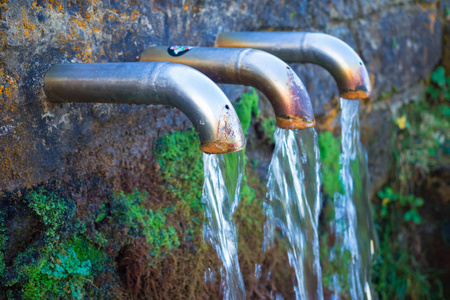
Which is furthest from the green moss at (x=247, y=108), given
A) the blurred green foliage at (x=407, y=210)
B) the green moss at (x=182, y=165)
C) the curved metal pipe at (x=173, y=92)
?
the blurred green foliage at (x=407, y=210)

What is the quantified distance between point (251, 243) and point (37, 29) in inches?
42.6

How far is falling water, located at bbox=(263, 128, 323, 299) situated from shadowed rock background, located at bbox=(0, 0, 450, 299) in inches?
7.6

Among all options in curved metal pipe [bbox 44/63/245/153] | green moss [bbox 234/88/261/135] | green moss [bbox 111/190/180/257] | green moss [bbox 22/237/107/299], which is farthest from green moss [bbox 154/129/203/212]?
curved metal pipe [bbox 44/63/245/153]

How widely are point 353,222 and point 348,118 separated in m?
0.48

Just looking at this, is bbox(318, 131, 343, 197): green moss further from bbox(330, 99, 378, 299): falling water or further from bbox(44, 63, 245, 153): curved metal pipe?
bbox(44, 63, 245, 153): curved metal pipe

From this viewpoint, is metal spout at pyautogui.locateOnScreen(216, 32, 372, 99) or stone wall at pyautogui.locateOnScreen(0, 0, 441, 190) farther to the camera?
metal spout at pyautogui.locateOnScreen(216, 32, 372, 99)

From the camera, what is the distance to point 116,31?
57.6 inches

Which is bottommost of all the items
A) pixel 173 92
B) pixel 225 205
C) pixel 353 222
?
pixel 353 222

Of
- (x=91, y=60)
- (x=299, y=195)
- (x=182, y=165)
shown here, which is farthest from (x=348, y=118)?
(x=91, y=60)

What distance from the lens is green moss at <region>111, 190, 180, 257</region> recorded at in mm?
1514

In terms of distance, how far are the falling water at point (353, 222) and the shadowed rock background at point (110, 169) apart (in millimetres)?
324

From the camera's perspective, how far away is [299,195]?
1.69 meters

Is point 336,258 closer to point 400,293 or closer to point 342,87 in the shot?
point 400,293

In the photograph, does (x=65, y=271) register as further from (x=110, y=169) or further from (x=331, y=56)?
(x=331, y=56)
